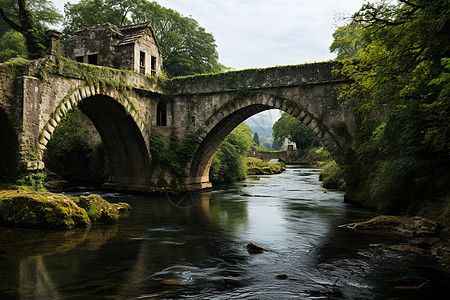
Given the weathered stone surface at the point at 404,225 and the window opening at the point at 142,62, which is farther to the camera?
the window opening at the point at 142,62

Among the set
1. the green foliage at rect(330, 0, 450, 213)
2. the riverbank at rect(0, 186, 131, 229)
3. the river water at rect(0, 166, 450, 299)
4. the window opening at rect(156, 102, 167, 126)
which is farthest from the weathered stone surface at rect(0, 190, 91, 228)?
the window opening at rect(156, 102, 167, 126)

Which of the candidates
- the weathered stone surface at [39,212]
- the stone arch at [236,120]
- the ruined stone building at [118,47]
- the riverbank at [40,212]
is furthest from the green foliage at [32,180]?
the ruined stone building at [118,47]

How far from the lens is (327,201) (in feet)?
49.2

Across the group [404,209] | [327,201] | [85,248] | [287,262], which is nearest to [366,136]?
[327,201]

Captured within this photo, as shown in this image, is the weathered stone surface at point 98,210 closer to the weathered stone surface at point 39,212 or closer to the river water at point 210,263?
the river water at point 210,263

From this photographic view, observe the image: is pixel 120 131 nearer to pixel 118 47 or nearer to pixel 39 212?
pixel 118 47

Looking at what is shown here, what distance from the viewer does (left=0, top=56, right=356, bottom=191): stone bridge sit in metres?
11.7

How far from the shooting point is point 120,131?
17.4m

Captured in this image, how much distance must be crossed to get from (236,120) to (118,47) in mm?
7015

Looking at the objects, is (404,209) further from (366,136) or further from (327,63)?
(327,63)

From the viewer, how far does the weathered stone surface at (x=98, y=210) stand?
33.2ft

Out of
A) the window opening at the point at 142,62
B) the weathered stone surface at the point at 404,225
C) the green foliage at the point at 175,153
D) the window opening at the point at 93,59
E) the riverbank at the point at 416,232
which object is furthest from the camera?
the window opening at the point at 93,59

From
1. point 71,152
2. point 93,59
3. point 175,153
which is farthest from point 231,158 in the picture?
point 71,152

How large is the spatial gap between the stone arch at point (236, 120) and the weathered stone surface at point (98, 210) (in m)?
7.55
